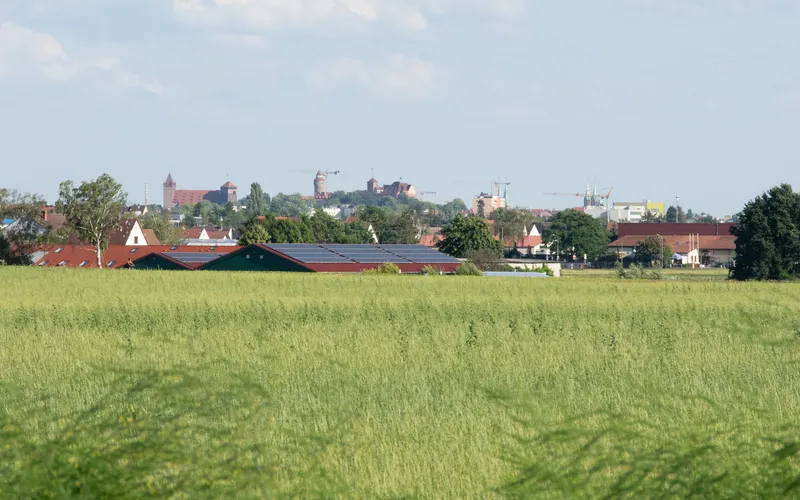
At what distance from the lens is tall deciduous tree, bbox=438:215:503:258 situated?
16938cm

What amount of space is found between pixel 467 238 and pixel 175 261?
78861 mm

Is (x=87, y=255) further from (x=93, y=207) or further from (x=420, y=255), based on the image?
(x=420, y=255)

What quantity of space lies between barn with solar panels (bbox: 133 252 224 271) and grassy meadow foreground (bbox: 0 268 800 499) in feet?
225

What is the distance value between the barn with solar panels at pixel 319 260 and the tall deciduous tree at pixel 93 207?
1339 inches

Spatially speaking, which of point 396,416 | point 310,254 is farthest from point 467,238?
point 396,416

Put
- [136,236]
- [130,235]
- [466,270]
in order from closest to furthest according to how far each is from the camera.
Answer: [466,270] < [130,235] < [136,236]

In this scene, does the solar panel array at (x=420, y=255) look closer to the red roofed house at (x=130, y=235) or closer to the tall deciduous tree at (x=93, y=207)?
the tall deciduous tree at (x=93, y=207)

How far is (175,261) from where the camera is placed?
326ft

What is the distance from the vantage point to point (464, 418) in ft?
45.3

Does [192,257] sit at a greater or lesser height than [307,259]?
greater

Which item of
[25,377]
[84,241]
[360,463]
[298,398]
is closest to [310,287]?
[25,377]

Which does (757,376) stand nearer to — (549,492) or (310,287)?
(549,492)

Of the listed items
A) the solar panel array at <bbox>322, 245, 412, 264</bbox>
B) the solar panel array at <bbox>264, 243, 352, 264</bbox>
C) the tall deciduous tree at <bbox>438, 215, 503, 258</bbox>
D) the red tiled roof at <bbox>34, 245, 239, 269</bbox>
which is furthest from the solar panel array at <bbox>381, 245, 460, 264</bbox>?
the tall deciduous tree at <bbox>438, 215, 503, 258</bbox>

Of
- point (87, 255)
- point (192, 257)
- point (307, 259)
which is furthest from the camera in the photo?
point (87, 255)
